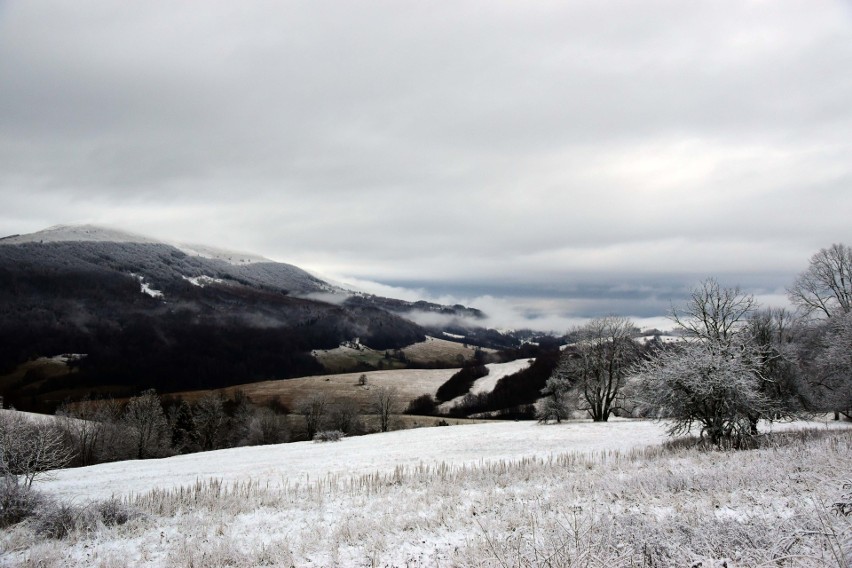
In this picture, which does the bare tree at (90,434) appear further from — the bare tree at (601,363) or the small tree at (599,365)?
the bare tree at (601,363)

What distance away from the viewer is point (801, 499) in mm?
9070

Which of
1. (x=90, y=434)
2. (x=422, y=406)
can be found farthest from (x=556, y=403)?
(x=422, y=406)

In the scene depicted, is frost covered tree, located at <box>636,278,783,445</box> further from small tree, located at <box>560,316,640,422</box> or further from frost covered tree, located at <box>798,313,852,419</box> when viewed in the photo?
small tree, located at <box>560,316,640,422</box>

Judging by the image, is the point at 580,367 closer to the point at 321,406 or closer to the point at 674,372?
the point at 674,372

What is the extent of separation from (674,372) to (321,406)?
76.8m

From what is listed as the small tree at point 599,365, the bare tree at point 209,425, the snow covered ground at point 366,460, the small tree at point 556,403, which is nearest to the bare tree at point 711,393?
the snow covered ground at point 366,460

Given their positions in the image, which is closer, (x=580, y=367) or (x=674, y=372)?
(x=674, y=372)

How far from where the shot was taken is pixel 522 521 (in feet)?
31.8

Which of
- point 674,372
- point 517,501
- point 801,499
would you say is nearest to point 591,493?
point 517,501

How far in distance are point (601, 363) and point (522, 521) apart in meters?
50.2

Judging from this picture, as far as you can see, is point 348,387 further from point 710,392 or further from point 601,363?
point 710,392

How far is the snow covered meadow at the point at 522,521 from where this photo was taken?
679 centimetres

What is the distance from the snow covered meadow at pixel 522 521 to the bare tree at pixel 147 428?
220 ft

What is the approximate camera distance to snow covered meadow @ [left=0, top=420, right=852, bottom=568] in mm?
6785
